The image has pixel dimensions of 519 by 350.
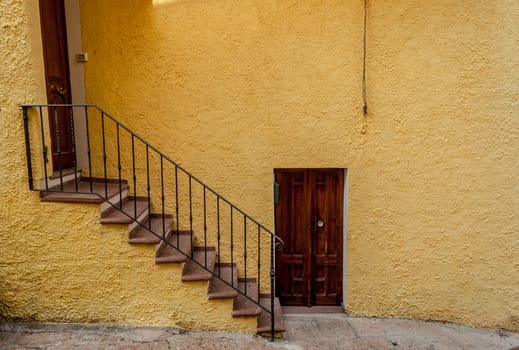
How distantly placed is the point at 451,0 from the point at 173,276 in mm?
4535

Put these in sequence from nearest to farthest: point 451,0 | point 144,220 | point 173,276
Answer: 1. point 173,276
2. point 144,220
3. point 451,0

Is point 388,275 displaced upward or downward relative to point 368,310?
upward

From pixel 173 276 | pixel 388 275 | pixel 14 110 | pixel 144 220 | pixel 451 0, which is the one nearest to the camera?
pixel 14 110

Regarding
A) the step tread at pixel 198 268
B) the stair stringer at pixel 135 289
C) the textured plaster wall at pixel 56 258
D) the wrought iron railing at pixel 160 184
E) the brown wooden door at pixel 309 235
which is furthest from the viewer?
the brown wooden door at pixel 309 235

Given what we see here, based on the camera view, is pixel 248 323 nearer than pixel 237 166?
Yes

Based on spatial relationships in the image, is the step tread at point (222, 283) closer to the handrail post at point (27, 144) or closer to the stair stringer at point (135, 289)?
the stair stringer at point (135, 289)

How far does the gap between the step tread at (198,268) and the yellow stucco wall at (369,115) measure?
775 mm

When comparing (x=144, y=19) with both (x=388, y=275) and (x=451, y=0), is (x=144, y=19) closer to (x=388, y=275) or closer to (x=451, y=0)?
(x=451, y=0)

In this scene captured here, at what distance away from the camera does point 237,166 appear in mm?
4211

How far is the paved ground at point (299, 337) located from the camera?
124 inches

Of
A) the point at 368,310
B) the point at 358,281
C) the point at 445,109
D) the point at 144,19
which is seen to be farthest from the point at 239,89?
the point at 368,310

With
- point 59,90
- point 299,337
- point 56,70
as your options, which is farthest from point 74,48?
point 299,337

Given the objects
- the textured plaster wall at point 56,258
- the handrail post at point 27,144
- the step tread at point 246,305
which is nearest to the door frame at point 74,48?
the textured plaster wall at point 56,258

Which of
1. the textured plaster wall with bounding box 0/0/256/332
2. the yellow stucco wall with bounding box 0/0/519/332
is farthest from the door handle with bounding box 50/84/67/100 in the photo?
the textured plaster wall with bounding box 0/0/256/332
